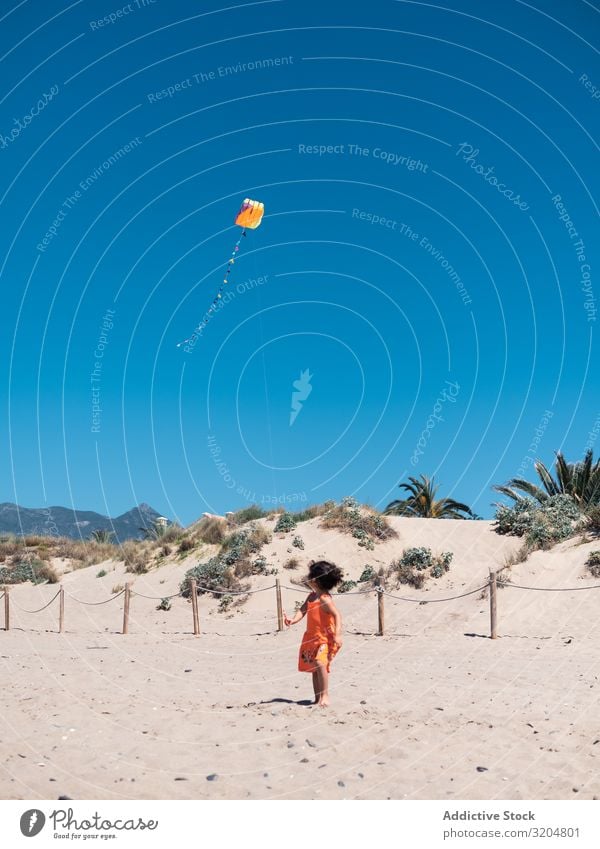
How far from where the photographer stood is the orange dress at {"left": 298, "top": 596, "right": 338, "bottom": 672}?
8.58 meters

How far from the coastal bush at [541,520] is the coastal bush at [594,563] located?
2.00m

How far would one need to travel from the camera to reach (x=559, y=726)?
8.00 metres

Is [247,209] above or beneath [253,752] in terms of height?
above

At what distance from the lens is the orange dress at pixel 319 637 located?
8578 mm

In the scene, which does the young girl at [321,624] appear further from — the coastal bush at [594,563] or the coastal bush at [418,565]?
the coastal bush at [418,565]

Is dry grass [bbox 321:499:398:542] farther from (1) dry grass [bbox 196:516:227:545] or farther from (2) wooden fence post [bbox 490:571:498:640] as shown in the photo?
(2) wooden fence post [bbox 490:571:498:640]

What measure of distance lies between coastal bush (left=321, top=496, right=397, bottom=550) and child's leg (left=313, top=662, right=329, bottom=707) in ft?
51.9

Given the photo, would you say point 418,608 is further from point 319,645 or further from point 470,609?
point 319,645

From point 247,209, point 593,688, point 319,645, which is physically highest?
point 247,209

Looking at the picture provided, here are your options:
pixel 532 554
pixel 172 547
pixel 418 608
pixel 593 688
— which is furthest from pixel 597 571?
pixel 172 547

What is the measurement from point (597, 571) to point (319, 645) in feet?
36.9

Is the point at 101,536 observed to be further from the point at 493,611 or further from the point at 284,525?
the point at 493,611

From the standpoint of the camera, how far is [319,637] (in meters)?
8.61

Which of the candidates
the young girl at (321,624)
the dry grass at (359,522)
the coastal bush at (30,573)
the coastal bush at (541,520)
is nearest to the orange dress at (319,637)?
the young girl at (321,624)
